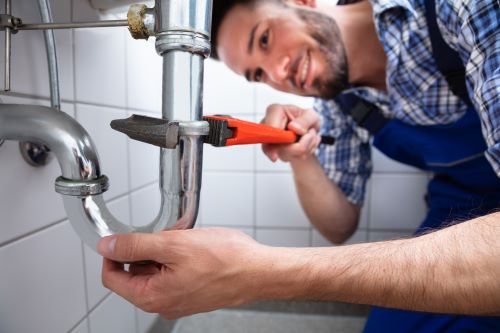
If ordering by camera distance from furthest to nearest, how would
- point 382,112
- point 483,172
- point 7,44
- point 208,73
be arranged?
1. point 208,73
2. point 382,112
3. point 483,172
4. point 7,44

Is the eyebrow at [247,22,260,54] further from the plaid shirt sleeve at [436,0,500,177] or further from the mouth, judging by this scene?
the plaid shirt sleeve at [436,0,500,177]

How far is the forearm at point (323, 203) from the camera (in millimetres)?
728

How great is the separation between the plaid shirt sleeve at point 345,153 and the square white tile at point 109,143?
0.47 metres

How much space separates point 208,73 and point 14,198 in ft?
1.83

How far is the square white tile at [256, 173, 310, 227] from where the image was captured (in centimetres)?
80

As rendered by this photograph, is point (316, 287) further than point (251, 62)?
No

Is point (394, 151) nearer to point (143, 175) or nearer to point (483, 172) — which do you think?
point (483, 172)

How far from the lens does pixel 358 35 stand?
0.64 m

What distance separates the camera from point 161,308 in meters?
0.27

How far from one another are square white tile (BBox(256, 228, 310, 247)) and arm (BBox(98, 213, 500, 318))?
1.71 ft

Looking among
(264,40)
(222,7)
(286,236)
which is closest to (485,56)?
→ (264,40)

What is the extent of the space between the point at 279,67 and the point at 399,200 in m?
0.44

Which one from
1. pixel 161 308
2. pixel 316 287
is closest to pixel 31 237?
pixel 161 308

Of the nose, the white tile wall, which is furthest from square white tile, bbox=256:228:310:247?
the nose
